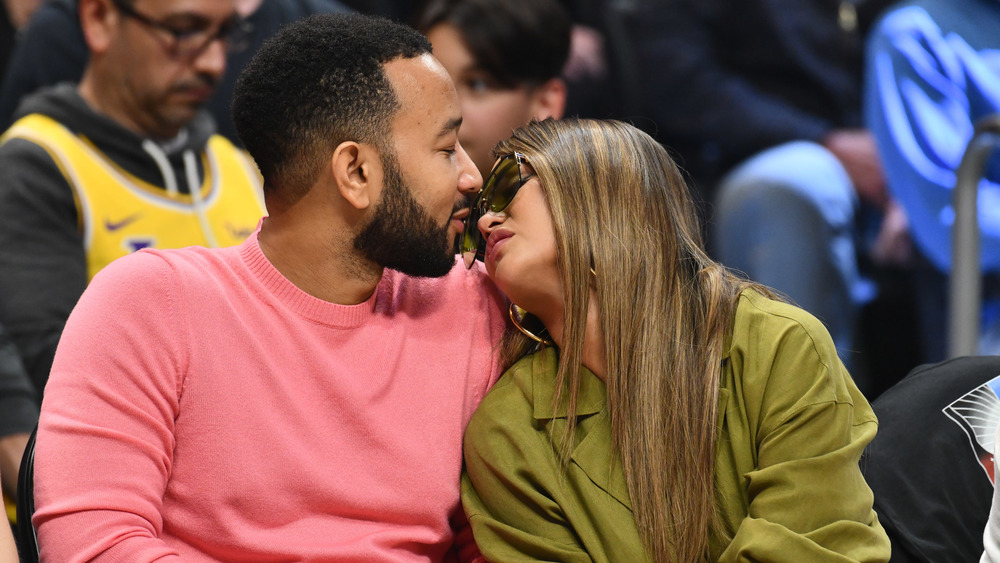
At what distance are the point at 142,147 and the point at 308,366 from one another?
134 cm

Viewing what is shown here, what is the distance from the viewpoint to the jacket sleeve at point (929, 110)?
3.78 metres

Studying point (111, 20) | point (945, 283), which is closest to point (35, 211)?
point (111, 20)

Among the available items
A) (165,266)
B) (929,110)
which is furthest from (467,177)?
(929,110)

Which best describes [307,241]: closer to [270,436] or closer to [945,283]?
[270,436]

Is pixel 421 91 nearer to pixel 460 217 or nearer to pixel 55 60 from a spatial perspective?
pixel 460 217

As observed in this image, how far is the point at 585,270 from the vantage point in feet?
6.06

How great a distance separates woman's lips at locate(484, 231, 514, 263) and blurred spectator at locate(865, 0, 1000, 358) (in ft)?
7.82

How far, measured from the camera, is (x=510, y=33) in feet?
10.6

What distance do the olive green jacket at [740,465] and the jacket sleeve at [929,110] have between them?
2197 millimetres

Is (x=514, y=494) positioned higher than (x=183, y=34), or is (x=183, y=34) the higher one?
(x=183, y=34)

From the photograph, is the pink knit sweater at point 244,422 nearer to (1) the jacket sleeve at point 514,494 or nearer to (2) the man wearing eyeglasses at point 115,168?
(1) the jacket sleeve at point 514,494

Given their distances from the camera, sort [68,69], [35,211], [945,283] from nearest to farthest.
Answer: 1. [35,211]
2. [68,69]
3. [945,283]

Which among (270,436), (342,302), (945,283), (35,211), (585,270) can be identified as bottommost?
(945,283)

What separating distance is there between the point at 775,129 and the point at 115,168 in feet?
7.93
